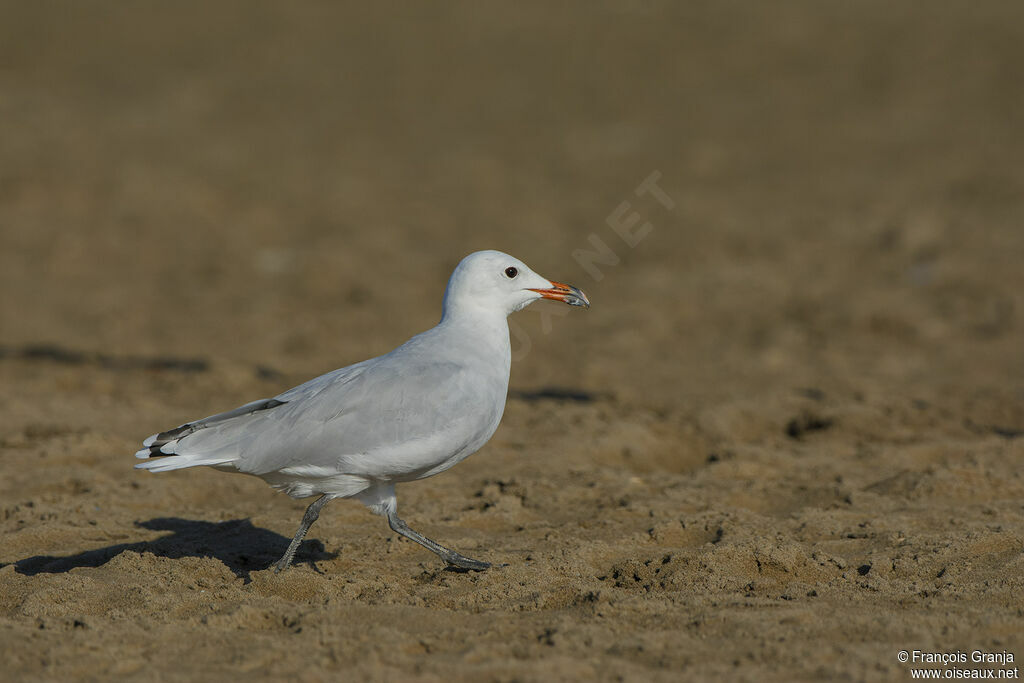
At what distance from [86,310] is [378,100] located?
8.62 m

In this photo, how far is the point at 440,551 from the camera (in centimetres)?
518

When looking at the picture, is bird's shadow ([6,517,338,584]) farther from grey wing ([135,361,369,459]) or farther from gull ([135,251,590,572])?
grey wing ([135,361,369,459])

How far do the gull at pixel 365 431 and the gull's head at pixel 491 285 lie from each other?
0.26 m

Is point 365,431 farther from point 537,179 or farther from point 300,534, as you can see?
point 537,179

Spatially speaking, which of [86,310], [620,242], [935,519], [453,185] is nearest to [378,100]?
[453,185]

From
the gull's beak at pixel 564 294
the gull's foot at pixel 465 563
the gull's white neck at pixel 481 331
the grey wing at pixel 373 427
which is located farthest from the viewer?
the gull's beak at pixel 564 294

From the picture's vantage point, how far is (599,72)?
1955 cm

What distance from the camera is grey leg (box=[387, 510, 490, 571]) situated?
511 cm

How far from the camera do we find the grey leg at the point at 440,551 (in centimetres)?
511

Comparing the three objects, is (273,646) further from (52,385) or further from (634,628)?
(52,385)

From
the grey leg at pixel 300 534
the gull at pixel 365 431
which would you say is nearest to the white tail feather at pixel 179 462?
the gull at pixel 365 431

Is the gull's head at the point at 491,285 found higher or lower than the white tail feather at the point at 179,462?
higher

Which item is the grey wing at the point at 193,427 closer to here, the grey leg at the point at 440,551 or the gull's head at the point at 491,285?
the grey leg at the point at 440,551

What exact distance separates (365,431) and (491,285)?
1.07 meters
